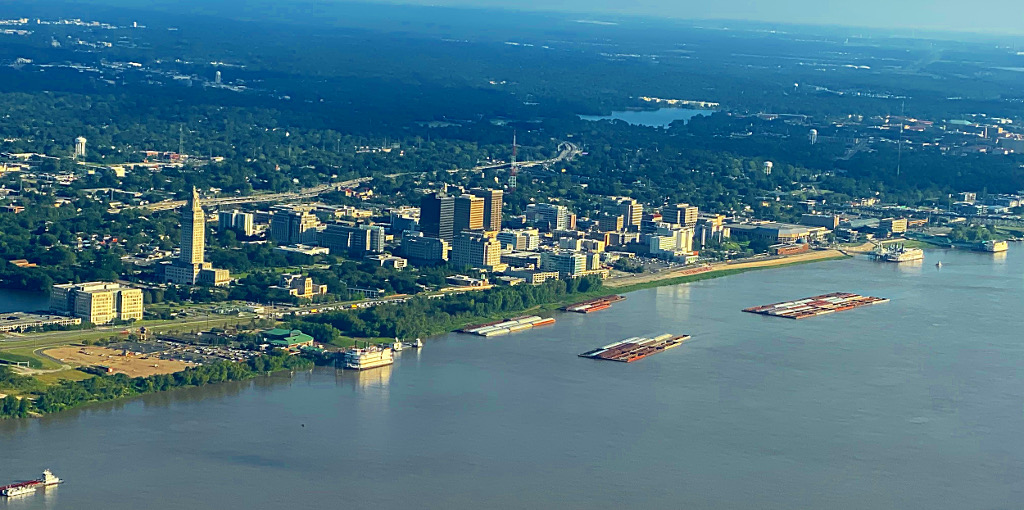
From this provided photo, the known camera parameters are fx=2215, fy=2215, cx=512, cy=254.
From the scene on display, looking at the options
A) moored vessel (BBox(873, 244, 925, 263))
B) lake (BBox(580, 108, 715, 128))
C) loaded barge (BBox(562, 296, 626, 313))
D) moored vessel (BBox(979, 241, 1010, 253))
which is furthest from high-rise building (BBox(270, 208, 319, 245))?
lake (BBox(580, 108, 715, 128))

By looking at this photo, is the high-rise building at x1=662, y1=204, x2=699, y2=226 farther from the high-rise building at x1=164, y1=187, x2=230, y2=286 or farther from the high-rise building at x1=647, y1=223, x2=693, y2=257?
the high-rise building at x1=164, y1=187, x2=230, y2=286

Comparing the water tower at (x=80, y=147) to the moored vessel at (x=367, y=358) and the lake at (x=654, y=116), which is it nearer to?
the lake at (x=654, y=116)

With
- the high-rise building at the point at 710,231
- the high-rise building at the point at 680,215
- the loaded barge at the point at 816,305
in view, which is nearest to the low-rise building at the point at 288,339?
the loaded barge at the point at 816,305

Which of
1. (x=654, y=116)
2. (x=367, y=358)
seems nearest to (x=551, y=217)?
(x=367, y=358)

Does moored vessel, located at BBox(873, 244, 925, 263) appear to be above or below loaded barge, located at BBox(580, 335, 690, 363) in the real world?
above

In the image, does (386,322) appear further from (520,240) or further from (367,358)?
(520,240)

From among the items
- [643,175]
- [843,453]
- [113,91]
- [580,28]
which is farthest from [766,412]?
[580,28]
